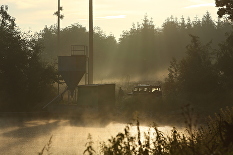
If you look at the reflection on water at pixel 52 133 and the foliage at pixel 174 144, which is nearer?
the foliage at pixel 174 144

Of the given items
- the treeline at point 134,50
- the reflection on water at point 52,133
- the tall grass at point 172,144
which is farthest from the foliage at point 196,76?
the treeline at point 134,50

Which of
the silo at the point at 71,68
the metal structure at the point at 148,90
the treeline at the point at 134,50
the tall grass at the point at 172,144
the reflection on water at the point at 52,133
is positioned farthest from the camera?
the treeline at the point at 134,50

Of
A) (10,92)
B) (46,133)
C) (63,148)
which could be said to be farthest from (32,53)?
(63,148)

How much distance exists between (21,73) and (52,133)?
53.0 feet

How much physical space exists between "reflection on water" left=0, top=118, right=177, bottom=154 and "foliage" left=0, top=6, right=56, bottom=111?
6.72m

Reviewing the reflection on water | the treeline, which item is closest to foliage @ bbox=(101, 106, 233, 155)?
the reflection on water

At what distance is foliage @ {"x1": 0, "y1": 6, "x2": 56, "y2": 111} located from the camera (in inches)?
1459

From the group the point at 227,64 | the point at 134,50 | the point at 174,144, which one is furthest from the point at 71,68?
the point at 134,50

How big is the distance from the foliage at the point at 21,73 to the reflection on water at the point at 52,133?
6.72 meters

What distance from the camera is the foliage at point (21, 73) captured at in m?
37.1

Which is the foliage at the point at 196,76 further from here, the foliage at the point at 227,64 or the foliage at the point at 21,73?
the foliage at the point at 21,73

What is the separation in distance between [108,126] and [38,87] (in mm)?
13420

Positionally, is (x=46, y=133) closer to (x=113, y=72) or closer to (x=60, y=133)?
(x=60, y=133)

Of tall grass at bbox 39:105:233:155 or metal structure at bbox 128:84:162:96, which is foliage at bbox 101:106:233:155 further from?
metal structure at bbox 128:84:162:96
